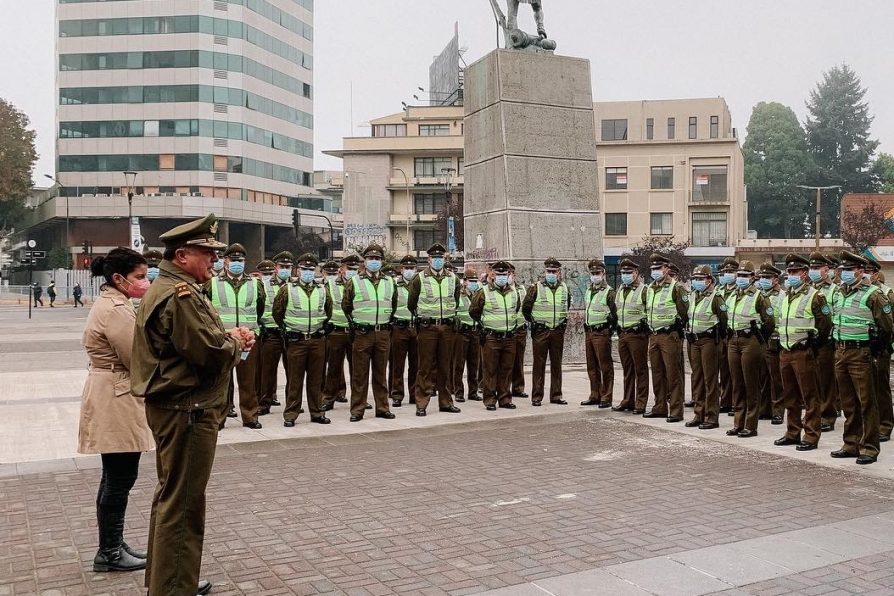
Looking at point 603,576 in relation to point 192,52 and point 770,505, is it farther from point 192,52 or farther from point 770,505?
point 192,52

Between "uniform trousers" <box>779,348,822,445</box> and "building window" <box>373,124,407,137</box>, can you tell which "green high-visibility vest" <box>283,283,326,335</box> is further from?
"building window" <box>373,124,407,137</box>

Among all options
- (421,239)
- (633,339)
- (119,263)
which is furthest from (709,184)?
(119,263)

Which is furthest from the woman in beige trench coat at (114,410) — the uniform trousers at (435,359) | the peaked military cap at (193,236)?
the uniform trousers at (435,359)

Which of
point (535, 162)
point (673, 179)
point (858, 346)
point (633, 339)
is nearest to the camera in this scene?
point (858, 346)

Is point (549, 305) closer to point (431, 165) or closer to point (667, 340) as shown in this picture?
point (667, 340)

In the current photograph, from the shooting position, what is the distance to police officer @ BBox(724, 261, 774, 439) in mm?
10367

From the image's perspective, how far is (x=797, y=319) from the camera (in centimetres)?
956

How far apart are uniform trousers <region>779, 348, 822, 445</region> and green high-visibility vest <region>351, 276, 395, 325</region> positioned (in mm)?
5065

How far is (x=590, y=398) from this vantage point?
42.3ft

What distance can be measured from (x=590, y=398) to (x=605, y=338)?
3.19 feet

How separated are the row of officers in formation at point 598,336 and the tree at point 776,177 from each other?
77.9 meters

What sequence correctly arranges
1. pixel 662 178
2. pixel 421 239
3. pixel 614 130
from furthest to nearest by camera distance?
pixel 421 239 < pixel 614 130 < pixel 662 178

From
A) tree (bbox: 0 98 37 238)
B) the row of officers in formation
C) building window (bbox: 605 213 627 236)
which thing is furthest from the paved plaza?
tree (bbox: 0 98 37 238)

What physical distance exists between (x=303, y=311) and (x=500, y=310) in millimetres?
3084
